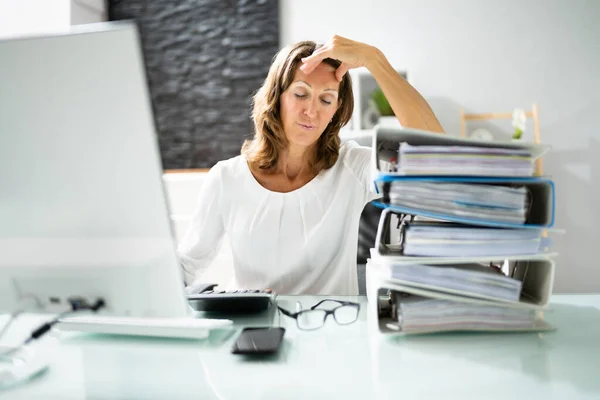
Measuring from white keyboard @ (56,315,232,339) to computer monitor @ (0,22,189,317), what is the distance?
4.2 inches

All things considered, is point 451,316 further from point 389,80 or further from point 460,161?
point 389,80

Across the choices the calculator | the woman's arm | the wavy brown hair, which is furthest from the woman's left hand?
the calculator

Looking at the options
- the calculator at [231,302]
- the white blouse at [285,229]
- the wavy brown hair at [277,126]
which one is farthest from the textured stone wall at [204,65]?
the calculator at [231,302]

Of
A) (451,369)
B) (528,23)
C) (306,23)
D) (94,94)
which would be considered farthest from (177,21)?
(451,369)

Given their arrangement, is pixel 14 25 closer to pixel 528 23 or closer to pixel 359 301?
pixel 359 301

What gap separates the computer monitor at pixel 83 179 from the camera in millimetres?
452

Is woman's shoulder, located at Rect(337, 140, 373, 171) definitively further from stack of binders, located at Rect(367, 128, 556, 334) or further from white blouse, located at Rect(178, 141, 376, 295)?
stack of binders, located at Rect(367, 128, 556, 334)

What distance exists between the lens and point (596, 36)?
8.48 feet

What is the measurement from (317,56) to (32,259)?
776 mm

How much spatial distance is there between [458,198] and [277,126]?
757 millimetres

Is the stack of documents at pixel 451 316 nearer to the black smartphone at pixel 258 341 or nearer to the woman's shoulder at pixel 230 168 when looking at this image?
the black smartphone at pixel 258 341

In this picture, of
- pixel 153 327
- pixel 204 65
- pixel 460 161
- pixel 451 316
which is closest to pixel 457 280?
pixel 451 316

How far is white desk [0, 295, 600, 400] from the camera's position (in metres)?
0.45

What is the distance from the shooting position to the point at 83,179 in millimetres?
485
